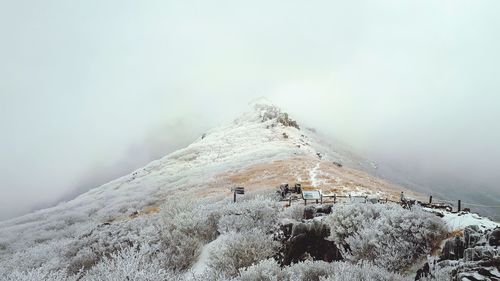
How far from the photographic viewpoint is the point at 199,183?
49.9 metres

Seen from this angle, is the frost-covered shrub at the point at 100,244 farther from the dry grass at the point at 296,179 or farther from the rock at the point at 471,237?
the dry grass at the point at 296,179

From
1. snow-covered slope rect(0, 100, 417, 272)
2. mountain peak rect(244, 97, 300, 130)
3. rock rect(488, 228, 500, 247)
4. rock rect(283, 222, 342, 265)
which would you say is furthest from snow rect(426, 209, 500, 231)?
mountain peak rect(244, 97, 300, 130)

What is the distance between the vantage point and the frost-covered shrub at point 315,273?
10377mm

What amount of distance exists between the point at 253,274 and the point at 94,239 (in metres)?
14.7

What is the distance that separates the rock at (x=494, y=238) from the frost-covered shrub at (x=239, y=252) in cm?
777

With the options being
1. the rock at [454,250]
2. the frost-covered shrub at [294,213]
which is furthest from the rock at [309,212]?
the rock at [454,250]

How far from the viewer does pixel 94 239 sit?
73.0ft

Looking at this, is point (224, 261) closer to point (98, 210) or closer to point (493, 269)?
point (493, 269)

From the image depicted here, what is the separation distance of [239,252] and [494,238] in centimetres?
872

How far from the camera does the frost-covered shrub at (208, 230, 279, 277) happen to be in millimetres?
14125

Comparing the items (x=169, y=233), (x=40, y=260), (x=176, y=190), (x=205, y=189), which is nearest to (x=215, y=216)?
(x=169, y=233)

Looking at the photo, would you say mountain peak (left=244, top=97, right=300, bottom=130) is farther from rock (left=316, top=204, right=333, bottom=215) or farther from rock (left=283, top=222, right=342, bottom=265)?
rock (left=283, top=222, right=342, bottom=265)

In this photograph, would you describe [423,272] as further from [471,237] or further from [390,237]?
[390,237]

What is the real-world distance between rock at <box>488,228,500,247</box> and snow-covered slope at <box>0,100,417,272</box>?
22090 millimetres
